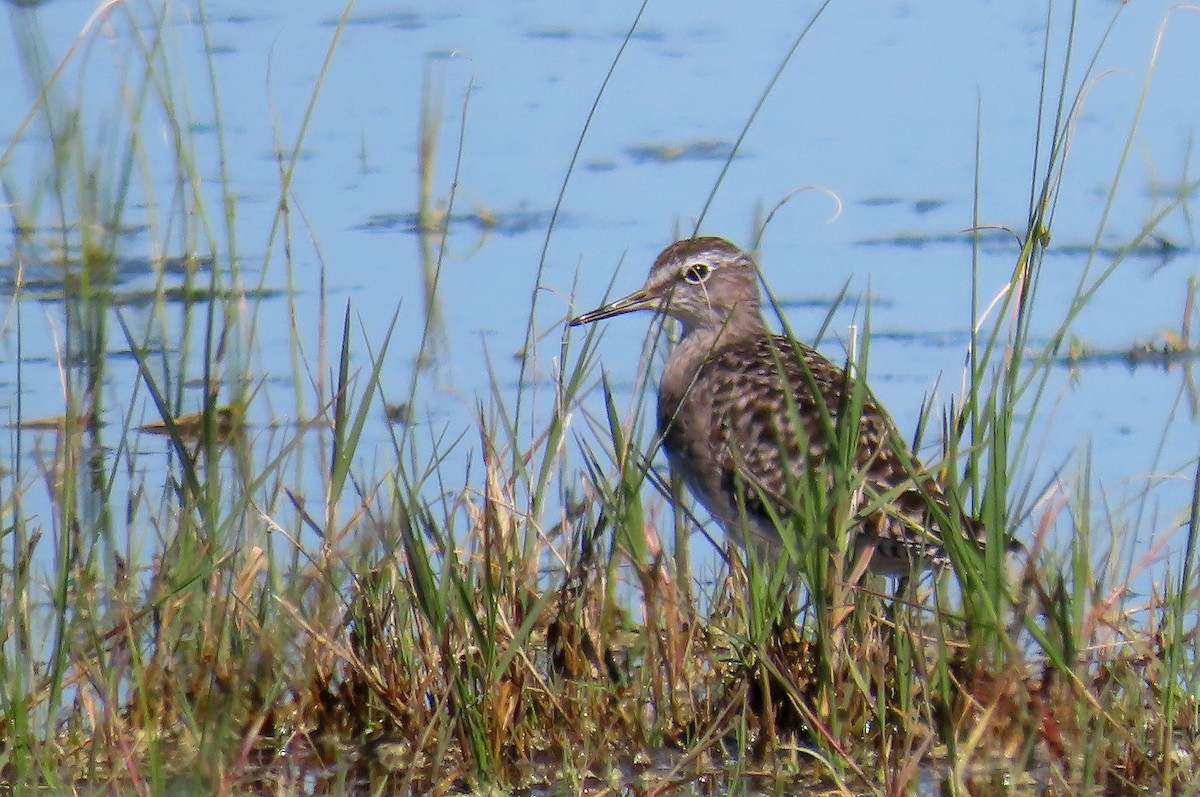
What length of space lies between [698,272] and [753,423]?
926 millimetres

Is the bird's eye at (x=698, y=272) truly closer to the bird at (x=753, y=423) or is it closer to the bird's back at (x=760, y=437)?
the bird at (x=753, y=423)

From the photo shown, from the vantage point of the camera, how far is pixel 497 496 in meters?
4.13

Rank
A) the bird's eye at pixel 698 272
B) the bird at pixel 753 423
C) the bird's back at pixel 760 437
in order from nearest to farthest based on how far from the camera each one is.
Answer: the bird at pixel 753 423 < the bird's back at pixel 760 437 < the bird's eye at pixel 698 272

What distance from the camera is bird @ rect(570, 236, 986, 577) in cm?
411

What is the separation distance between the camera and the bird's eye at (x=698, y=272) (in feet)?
19.7

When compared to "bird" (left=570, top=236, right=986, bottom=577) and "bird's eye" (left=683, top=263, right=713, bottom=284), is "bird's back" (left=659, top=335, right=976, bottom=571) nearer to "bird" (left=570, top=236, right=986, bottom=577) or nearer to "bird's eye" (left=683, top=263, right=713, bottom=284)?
"bird" (left=570, top=236, right=986, bottom=577)

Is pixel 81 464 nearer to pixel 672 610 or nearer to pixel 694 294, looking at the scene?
pixel 672 610

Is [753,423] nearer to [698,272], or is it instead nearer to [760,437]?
[760,437]

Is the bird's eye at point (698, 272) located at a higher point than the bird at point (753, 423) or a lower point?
higher

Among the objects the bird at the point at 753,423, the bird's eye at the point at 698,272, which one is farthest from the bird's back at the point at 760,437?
the bird's eye at the point at 698,272

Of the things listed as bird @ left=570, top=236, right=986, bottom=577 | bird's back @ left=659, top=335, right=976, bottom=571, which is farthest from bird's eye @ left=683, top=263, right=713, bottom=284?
bird's back @ left=659, top=335, right=976, bottom=571

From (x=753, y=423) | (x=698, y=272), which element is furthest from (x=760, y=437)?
(x=698, y=272)

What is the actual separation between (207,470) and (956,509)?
1514 millimetres

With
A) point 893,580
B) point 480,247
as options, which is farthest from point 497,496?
point 480,247
